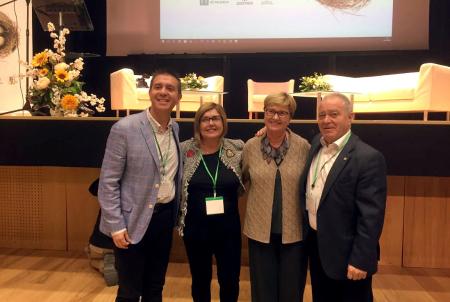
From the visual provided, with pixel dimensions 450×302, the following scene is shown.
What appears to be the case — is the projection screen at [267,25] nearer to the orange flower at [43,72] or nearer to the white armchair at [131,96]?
the white armchair at [131,96]

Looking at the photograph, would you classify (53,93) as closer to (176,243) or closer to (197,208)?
(176,243)

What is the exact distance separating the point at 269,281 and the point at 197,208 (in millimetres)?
513

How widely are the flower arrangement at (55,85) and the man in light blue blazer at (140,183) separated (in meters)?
1.41

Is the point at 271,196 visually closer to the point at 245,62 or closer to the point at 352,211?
the point at 352,211

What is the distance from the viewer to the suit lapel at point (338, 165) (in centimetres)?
176

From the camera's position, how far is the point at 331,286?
6.34ft

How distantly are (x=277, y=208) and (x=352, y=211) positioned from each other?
37cm

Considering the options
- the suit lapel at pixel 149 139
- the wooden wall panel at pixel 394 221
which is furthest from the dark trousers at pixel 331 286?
the wooden wall panel at pixel 394 221

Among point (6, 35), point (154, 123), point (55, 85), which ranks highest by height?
point (6, 35)

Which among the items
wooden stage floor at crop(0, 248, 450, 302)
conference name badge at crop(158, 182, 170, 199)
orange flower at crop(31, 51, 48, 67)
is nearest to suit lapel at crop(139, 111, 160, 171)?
conference name badge at crop(158, 182, 170, 199)

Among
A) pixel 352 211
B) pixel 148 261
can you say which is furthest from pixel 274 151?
pixel 148 261

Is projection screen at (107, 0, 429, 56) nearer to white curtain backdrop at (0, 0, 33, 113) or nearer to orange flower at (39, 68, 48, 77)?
white curtain backdrop at (0, 0, 33, 113)

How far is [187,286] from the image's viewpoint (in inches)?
115

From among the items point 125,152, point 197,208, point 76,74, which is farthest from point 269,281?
point 76,74
